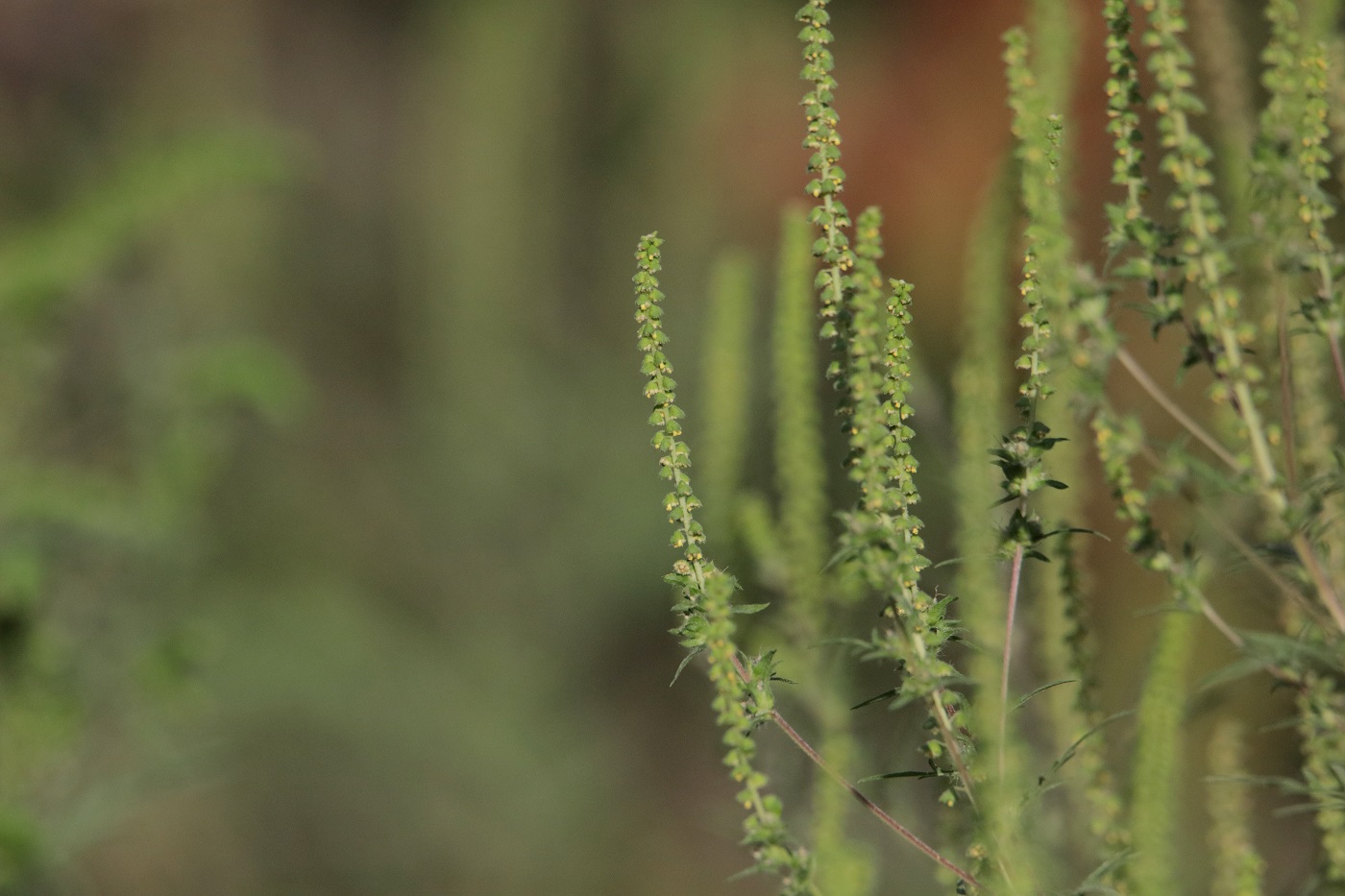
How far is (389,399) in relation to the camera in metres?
4.14

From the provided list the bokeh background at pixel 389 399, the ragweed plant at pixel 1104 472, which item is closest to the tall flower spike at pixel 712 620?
the ragweed plant at pixel 1104 472

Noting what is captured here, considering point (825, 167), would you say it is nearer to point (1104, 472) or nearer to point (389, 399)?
point (1104, 472)

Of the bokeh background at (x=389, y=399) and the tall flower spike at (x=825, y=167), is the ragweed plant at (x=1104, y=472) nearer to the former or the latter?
the tall flower spike at (x=825, y=167)

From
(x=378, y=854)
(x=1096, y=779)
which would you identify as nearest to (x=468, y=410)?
(x=378, y=854)

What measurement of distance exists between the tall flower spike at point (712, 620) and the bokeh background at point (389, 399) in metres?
0.56

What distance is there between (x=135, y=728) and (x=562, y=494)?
6.85 feet

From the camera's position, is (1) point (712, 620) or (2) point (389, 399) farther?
(2) point (389, 399)

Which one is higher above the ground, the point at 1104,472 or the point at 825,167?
the point at 825,167

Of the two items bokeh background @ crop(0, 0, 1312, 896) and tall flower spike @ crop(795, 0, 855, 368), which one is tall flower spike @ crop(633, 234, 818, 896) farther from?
bokeh background @ crop(0, 0, 1312, 896)

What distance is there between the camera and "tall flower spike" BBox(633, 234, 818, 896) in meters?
0.57

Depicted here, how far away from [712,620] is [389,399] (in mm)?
3692

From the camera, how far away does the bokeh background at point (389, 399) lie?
144 cm

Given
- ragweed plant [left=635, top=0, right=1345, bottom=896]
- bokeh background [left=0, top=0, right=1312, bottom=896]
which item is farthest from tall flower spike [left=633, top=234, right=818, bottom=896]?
bokeh background [left=0, top=0, right=1312, bottom=896]

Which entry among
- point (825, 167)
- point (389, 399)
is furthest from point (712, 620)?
point (389, 399)
